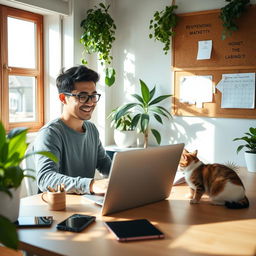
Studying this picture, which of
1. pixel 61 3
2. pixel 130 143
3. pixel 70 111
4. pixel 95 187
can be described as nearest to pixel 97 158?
pixel 70 111

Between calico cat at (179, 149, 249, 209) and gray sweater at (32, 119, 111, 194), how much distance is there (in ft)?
1.55

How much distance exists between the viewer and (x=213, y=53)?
3082 mm

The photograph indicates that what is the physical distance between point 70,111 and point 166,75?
147 cm

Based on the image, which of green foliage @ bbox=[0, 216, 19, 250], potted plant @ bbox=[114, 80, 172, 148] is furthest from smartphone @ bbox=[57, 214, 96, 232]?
potted plant @ bbox=[114, 80, 172, 148]

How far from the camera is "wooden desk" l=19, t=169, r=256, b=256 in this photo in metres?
1.10

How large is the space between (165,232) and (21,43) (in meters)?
2.52

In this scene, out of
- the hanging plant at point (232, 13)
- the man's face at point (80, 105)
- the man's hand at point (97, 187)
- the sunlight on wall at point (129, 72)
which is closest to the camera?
the man's hand at point (97, 187)

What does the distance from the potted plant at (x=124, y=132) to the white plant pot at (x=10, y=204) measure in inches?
81.6

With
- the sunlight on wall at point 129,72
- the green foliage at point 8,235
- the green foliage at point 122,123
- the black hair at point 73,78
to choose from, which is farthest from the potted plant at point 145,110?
the green foliage at point 8,235

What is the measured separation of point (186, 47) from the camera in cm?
321

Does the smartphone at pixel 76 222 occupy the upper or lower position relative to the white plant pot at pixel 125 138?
lower

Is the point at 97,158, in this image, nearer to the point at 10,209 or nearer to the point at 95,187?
the point at 95,187

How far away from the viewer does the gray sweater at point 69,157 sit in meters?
1.70

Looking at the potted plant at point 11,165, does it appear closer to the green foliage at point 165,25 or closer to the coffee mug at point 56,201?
the coffee mug at point 56,201
